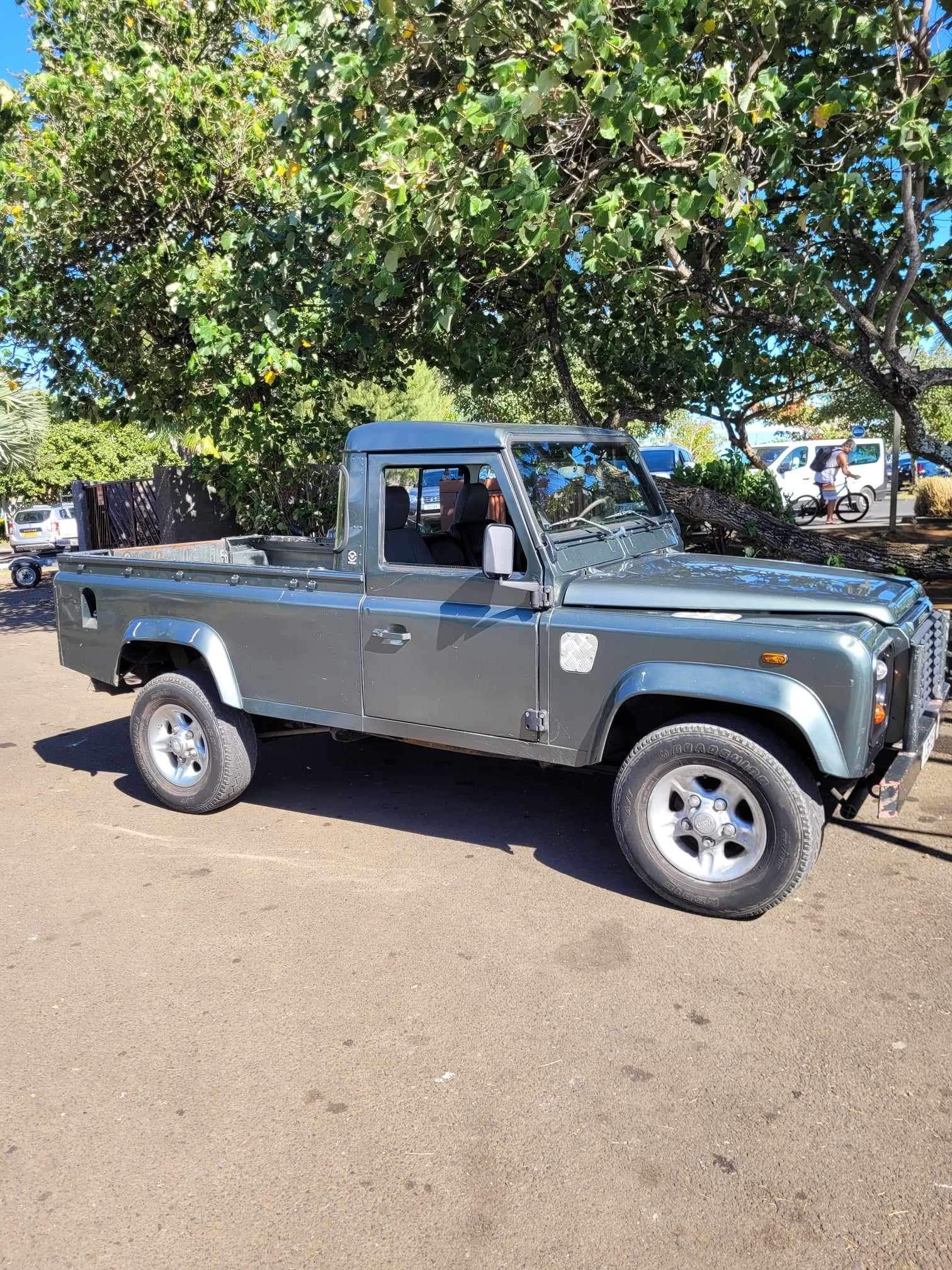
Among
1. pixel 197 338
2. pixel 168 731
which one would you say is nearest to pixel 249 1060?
pixel 168 731

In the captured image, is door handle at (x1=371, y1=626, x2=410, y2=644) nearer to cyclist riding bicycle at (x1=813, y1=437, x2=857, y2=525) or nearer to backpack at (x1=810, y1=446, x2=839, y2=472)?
cyclist riding bicycle at (x1=813, y1=437, x2=857, y2=525)

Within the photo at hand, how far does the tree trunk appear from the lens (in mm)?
11234

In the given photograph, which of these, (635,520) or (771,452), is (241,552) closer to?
(635,520)

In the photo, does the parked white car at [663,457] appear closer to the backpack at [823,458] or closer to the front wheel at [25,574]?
the backpack at [823,458]

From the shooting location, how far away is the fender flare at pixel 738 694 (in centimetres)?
362

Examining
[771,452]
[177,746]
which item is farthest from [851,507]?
[177,746]

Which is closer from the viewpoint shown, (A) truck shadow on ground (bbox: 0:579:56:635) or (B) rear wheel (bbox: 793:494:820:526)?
(A) truck shadow on ground (bbox: 0:579:56:635)

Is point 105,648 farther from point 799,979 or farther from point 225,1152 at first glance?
point 799,979

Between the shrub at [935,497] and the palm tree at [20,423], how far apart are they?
1802 cm

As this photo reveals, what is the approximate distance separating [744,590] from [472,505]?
4.56ft

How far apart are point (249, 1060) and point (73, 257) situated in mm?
10630

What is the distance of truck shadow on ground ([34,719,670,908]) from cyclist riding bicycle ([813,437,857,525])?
18.0 metres

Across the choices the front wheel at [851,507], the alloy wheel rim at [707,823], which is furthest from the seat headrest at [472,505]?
the front wheel at [851,507]

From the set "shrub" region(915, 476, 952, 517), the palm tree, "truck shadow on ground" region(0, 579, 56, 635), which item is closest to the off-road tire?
"truck shadow on ground" region(0, 579, 56, 635)
